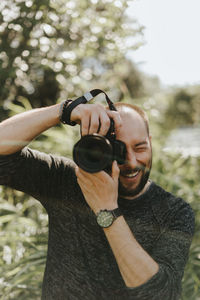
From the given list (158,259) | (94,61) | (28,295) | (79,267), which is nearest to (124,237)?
(158,259)

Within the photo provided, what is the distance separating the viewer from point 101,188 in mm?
1176

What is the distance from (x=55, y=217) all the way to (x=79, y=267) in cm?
22

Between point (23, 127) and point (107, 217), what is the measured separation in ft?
1.48

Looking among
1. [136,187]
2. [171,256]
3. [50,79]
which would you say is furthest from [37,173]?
[50,79]

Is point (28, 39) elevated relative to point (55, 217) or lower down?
elevated

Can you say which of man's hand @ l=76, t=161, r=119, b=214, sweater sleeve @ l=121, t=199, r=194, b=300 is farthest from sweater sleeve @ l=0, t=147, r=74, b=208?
sweater sleeve @ l=121, t=199, r=194, b=300

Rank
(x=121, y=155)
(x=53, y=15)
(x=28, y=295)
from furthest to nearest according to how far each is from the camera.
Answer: (x=53, y=15), (x=28, y=295), (x=121, y=155)

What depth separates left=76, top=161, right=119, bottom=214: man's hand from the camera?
1176mm

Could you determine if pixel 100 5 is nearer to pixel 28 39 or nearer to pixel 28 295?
pixel 28 39

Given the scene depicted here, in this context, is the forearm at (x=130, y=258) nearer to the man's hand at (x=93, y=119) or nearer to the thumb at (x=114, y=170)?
the thumb at (x=114, y=170)

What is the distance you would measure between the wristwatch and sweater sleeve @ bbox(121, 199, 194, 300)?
22 centimetres

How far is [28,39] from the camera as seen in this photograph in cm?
292

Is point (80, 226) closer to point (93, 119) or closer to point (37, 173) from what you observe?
point (37, 173)

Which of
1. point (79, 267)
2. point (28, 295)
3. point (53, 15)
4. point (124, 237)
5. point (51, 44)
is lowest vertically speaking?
point (28, 295)
